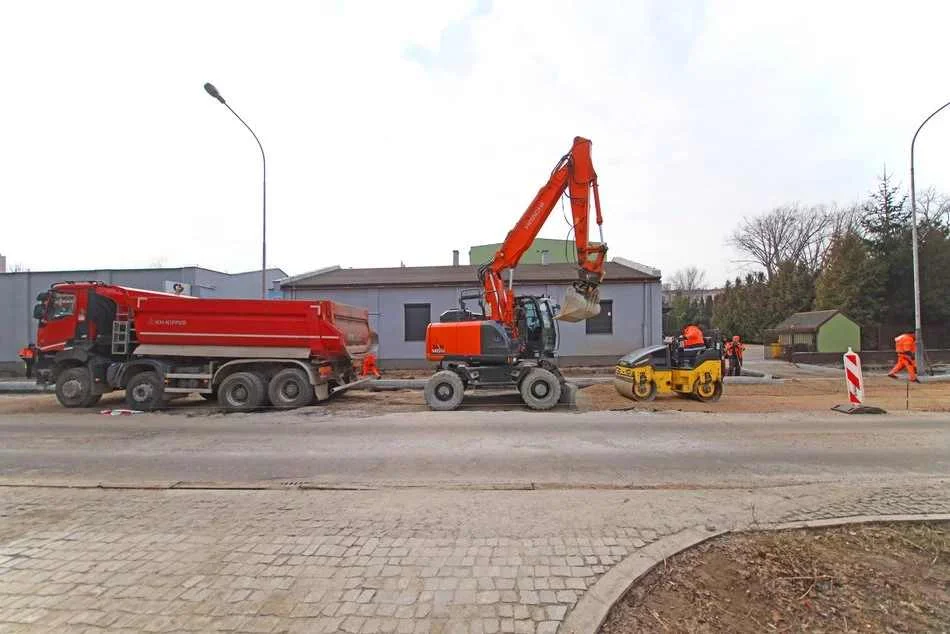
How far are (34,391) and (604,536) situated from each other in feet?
65.6

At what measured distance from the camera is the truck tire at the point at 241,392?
38.1ft

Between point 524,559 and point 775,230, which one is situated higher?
point 775,230

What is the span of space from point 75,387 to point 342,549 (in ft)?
39.1

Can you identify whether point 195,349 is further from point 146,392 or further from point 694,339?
point 694,339

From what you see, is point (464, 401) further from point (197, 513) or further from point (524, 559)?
point (524, 559)

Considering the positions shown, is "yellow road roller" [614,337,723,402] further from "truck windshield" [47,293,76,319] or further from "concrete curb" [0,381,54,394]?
"concrete curb" [0,381,54,394]

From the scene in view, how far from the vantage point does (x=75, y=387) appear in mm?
12102

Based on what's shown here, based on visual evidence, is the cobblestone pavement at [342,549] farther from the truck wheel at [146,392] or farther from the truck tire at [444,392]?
the truck wheel at [146,392]

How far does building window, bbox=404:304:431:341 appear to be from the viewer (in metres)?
21.7

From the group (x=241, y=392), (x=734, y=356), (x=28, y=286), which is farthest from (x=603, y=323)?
(x=28, y=286)

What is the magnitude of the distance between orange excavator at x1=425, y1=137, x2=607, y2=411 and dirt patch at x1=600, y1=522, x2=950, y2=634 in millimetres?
7523

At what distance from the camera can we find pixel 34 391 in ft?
54.4

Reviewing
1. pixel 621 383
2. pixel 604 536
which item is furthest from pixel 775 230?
pixel 604 536

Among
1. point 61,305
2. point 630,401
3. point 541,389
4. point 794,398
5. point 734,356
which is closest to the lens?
point 541,389
